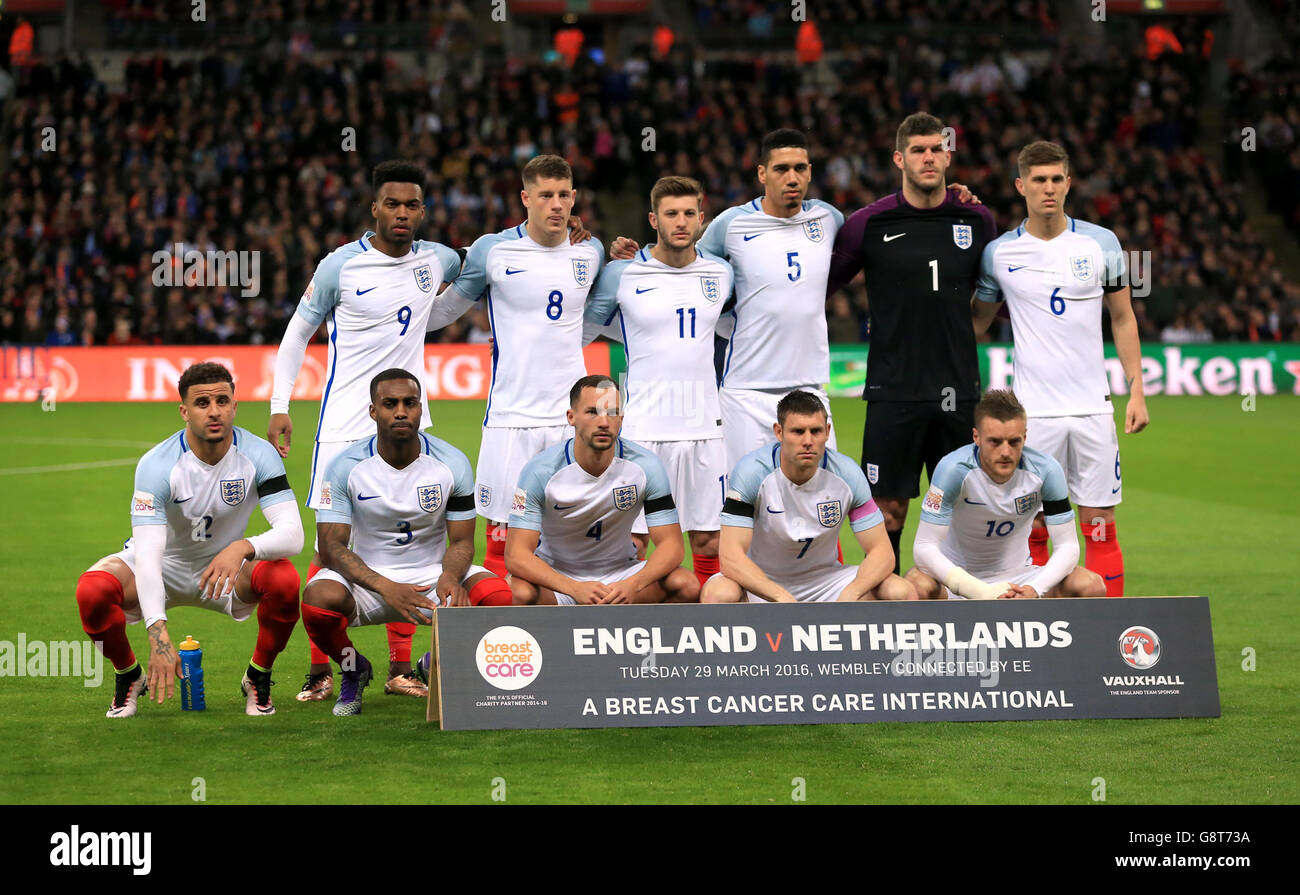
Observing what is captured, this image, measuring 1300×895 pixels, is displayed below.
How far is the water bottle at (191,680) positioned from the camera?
698cm

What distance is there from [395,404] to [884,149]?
23644 mm

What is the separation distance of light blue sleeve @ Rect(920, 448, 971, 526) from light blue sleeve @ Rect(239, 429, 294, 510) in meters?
2.94

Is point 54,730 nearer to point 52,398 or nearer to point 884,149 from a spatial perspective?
point 52,398

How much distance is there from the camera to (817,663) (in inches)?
254

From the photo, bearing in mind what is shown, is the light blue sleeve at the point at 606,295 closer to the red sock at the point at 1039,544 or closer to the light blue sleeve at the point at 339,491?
the light blue sleeve at the point at 339,491

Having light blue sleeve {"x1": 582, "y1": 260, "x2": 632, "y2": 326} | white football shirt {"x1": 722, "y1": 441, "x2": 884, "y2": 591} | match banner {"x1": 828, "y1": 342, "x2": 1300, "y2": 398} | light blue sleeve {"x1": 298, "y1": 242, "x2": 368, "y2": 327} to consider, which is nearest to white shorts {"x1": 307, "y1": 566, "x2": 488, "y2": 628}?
white football shirt {"x1": 722, "y1": 441, "x2": 884, "y2": 591}

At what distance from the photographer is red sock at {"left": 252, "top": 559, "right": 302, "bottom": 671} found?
22.7ft

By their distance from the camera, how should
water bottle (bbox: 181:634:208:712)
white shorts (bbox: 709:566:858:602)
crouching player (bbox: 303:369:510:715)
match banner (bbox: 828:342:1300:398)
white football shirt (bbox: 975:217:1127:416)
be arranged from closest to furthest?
crouching player (bbox: 303:369:510:715)
water bottle (bbox: 181:634:208:712)
white shorts (bbox: 709:566:858:602)
white football shirt (bbox: 975:217:1127:416)
match banner (bbox: 828:342:1300:398)

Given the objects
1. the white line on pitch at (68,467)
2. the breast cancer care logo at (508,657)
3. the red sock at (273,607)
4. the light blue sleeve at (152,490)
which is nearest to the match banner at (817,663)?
the breast cancer care logo at (508,657)

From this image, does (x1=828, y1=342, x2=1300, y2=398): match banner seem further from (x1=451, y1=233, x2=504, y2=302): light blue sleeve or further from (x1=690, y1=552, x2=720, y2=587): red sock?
(x1=451, y1=233, x2=504, y2=302): light blue sleeve

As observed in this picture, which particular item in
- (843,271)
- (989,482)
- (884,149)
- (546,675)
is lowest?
(546,675)

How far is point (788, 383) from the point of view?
318 inches

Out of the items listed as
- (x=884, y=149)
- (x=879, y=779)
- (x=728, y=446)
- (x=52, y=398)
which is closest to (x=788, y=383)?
(x=728, y=446)

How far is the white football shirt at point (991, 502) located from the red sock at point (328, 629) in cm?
270
